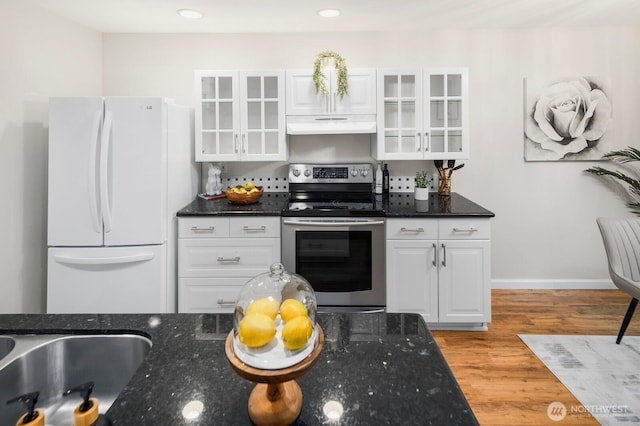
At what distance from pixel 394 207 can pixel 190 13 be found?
7.04ft

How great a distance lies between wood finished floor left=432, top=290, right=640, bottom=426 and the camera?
203 centimetres

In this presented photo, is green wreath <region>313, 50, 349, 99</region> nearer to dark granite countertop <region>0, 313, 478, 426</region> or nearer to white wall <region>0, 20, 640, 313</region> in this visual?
white wall <region>0, 20, 640, 313</region>

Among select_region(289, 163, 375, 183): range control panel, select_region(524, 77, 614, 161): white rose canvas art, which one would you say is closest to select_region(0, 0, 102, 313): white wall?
select_region(289, 163, 375, 183): range control panel

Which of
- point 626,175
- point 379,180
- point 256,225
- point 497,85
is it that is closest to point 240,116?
point 256,225

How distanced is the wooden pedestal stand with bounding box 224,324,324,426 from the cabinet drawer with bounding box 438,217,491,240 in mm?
2255

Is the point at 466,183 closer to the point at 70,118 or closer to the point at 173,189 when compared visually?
the point at 173,189

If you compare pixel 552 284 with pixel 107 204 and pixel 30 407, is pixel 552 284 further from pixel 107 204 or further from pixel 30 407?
pixel 30 407

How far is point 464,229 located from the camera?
2.79 metres

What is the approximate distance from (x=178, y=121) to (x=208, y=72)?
0.52m

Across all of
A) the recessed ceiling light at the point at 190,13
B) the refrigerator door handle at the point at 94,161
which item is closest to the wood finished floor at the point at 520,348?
the refrigerator door handle at the point at 94,161

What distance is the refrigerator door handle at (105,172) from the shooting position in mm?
2523

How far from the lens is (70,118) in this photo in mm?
2529

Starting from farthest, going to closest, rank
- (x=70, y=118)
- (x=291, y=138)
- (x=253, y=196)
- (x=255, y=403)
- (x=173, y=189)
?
(x=291, y=138) → (x=253, y=196) → (x=173, y=189) → (x=70, y=118) → (x=255, y=403)

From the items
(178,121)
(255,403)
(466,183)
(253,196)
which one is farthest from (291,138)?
(255,403)
